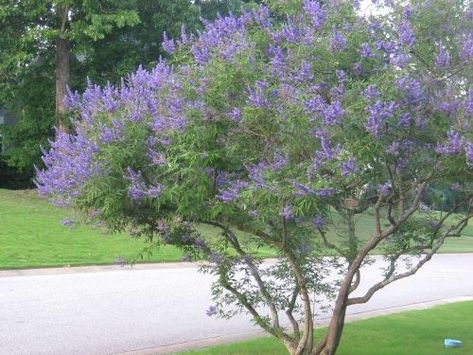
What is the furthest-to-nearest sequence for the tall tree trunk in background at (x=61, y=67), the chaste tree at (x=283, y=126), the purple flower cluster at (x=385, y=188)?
1. the tall tree trunk in background at (x=61, y=67)
2. the purple flower cluster at (x=385, y=188)
3. the chaste tree at (x=283, y=126)

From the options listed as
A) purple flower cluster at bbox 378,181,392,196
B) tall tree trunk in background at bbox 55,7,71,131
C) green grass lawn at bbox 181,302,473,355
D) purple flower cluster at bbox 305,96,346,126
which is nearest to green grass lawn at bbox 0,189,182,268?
tall tree trunk in background at bbox 55,7,71,131

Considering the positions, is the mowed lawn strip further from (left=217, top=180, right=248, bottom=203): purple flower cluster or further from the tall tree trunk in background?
(left=217, top=180, right=248, bottom=203): purple flower cluster

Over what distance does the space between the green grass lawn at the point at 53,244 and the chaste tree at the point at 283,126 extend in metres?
8.45

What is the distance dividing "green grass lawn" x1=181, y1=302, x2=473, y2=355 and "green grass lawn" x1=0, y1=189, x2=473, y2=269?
2769mm

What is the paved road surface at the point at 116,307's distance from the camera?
9195mm

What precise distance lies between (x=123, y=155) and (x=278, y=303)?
106 inches

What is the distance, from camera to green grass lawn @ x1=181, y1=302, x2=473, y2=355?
27.8 ft

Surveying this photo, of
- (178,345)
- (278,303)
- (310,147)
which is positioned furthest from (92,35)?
(310,147)

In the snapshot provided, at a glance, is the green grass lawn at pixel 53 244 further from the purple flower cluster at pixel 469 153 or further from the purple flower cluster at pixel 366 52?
the purple flower cluster at pixel 469 153

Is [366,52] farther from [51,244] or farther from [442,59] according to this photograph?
[51,244]

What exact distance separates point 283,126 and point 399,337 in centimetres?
569

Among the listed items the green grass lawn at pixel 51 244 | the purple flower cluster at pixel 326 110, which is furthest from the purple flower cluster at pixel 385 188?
the green grass lawn at pixel 51 244

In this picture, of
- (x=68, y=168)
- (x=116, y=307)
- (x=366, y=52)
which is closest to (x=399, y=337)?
(x=116, y=307)

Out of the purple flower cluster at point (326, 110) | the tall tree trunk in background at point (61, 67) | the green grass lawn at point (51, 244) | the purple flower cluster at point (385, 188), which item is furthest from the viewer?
the tall tree trunk in background at point (61, 67)
